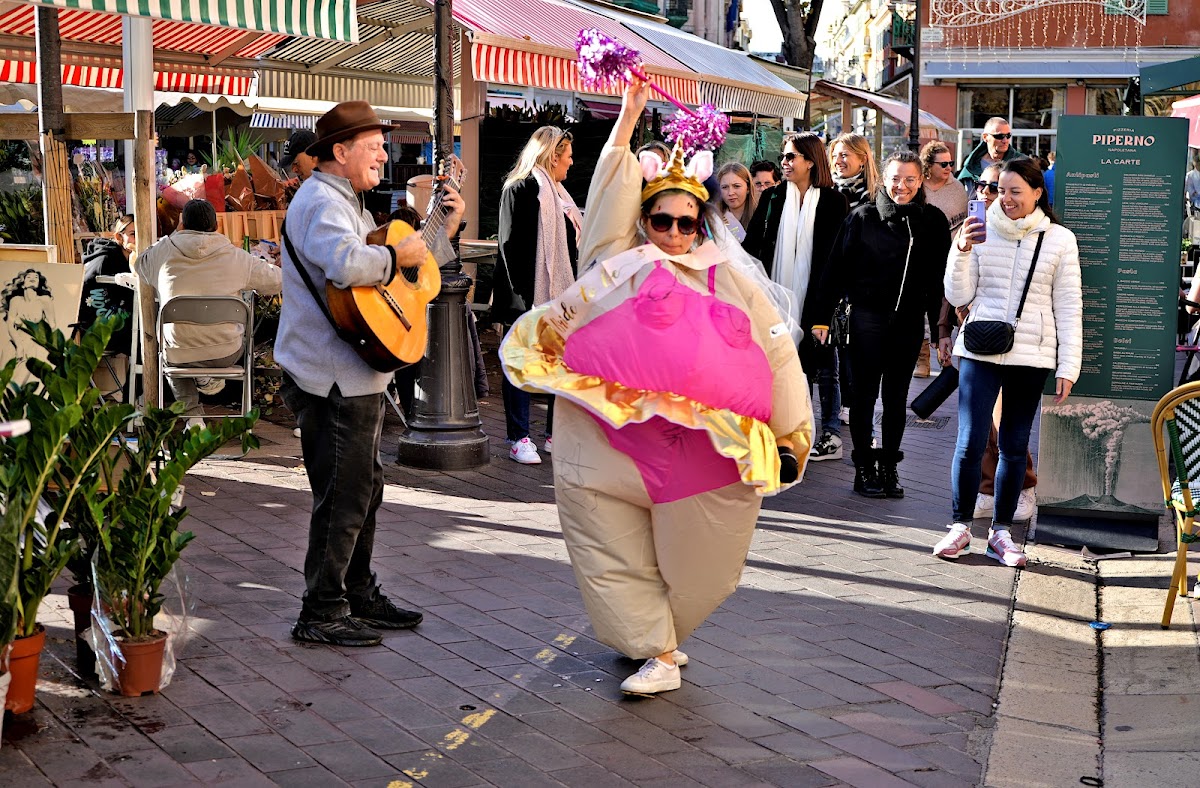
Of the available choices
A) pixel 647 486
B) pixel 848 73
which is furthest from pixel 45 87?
pixel 848 73

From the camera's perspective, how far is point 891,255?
25.8 feet

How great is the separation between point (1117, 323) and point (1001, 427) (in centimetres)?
86

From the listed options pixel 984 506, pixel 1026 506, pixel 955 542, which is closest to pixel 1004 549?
pixel 955 542

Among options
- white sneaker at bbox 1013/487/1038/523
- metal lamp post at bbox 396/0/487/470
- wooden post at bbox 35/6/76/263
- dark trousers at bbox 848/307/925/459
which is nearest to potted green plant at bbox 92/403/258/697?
wooden post at bbox 35/6/76/263

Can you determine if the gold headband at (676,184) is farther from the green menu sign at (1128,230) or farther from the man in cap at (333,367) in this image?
the green menu sign at (1128,230)

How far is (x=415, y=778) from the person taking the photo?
13.0 feet

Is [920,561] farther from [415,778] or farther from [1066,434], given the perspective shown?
[415,778]

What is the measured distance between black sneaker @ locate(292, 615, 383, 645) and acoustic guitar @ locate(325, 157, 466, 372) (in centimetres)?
95

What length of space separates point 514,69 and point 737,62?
9.22 meters

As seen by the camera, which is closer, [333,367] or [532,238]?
[333,367]

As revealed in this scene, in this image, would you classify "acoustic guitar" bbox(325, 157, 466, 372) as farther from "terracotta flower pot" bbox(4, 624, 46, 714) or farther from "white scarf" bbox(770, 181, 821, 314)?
"white scarf" bbox(770, 181, 821, 314)

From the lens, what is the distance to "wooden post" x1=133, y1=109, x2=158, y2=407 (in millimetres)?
7344

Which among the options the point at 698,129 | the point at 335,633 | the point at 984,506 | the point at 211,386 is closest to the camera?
the point at 335,633

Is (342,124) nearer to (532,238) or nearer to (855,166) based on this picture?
(532,238)
